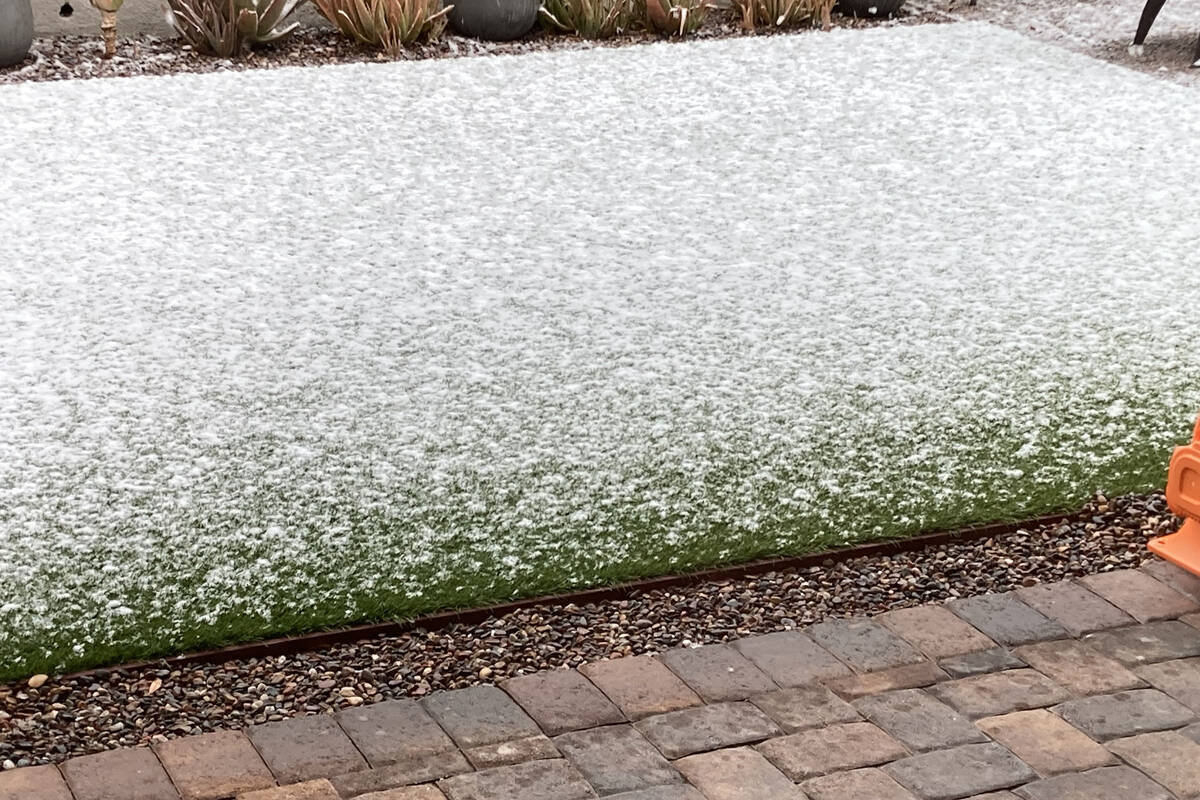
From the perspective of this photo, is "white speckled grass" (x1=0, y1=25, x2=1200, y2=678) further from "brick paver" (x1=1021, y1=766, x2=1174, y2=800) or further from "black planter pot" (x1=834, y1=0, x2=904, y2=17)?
"black planter pot" (x1=834, y1=0, x2=904, y2=17)

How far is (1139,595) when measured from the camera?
270 cm

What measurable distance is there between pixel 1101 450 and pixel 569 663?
1.46 meters

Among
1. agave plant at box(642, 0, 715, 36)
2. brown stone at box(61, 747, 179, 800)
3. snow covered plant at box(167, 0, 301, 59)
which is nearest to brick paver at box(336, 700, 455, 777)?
brown stone at box(61, 747, 179, 800)

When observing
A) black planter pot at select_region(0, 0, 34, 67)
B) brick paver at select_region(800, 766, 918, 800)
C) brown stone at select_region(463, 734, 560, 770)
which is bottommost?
brown stone at select_region(463, 734, 560, 770)

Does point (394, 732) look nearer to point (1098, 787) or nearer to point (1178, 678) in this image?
point (1098, 787)

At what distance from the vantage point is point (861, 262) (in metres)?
4.51

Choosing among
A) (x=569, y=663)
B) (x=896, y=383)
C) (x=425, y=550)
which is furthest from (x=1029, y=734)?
(x=896, y=383)

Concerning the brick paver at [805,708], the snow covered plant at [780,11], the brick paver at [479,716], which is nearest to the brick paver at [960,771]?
the brick paver at [805,708]

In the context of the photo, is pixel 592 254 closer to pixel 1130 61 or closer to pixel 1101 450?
pixel 1101 450

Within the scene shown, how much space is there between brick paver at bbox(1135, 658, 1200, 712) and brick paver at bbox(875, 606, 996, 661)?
10.3 inches

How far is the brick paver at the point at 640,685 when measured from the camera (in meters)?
2.33

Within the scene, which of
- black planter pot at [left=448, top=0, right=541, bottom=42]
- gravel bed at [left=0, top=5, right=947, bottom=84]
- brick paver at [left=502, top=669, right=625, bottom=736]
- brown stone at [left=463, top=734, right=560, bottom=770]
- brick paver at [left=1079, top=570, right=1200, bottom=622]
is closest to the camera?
brown stone at [left=463, top=734, right=560, bottom=770]

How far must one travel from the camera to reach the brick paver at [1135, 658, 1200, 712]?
7.77 ft

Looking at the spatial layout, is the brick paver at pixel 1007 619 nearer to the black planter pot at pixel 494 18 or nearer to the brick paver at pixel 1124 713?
the brick paver at pixel 1124 713
